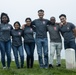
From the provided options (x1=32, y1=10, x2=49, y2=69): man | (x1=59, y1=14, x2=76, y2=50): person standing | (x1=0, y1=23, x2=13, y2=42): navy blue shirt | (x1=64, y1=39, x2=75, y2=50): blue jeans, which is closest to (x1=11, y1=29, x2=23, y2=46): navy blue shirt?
(x1=0, y1=23, x2=13, y2=42): navy blue shirt

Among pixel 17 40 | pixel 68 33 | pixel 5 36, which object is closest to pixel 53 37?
pixel 68 33

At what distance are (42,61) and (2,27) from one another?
2.47 metres

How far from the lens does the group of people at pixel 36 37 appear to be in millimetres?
13454

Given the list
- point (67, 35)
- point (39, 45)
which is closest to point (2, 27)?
point (39, 45)

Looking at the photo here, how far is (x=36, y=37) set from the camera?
13.6 meters

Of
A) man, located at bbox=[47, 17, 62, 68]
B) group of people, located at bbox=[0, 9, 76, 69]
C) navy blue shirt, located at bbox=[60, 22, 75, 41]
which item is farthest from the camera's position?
man, located at bbox=[47, 17, 62, 68]

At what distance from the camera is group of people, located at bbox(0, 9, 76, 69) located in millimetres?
13454

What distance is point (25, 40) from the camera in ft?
45.4

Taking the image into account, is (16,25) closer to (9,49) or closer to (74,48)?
(9,49)

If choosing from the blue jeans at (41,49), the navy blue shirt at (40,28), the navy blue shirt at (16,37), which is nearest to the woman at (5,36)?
the navy blue shirt at (16,37)

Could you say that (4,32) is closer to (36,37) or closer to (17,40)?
(17,40)

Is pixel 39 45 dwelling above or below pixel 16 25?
below

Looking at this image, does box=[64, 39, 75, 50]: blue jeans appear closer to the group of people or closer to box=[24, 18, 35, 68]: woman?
the group of people

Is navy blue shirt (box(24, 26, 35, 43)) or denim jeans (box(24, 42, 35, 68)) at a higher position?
navy blue shirt (box(24, 26, 35, 43))
